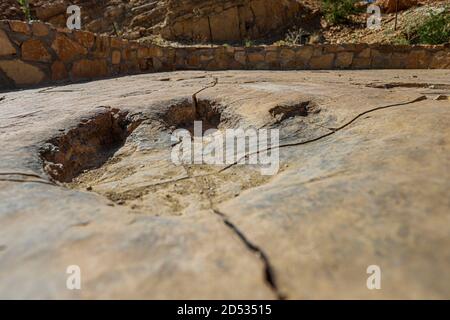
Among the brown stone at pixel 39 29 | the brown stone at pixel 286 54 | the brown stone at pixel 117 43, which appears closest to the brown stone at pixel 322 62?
the brown stone at pixel 286 54

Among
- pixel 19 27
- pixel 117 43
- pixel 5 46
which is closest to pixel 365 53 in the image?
pixel 117 43

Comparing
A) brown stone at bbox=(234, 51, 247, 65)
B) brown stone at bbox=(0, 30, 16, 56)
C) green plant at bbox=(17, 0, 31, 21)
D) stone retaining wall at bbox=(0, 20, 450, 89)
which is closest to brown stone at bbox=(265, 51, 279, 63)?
stone retaining wall at bbox=(0, 20, 450, 89)

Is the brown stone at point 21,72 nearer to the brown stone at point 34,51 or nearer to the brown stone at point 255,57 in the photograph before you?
the brown stone at point 34,51

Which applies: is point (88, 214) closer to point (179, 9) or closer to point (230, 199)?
point (230, 199)

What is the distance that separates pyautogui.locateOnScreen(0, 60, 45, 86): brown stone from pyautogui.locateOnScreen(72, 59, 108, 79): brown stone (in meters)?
0.34

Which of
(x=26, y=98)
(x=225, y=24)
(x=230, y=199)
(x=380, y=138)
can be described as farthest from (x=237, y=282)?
(x=225, y=24)

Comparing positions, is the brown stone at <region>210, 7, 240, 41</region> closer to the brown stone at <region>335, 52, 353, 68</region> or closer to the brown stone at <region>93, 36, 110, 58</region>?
the brown stone at <region>335, 52, 353, 68</region>

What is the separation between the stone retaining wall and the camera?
3.26 m

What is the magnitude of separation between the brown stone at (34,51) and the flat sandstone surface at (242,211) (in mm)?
1890

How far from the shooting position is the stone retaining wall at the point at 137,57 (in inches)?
128

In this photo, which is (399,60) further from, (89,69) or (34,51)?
(34,51)

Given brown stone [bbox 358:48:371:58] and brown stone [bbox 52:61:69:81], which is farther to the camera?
brown stone [bbox 358:48:371:58]

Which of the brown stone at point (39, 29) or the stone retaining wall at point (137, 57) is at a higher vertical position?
the brown stone at point (39, 29)

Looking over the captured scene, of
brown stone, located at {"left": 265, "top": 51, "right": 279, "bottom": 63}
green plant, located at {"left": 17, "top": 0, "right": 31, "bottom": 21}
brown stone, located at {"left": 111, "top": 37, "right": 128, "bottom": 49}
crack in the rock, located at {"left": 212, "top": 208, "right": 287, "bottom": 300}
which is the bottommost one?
crack in the rock, located at {"left": 212, "top": 208, "right": 287, "bottom": 300}
